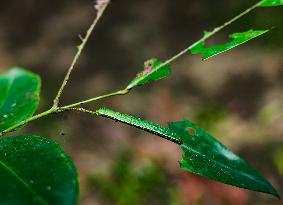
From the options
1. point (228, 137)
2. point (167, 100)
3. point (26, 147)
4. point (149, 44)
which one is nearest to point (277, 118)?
point (228, 137)

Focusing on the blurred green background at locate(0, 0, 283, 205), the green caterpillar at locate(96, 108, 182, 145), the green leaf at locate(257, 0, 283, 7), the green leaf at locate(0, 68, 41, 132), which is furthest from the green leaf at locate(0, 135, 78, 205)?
the blurred green background at locate(0, 0, 283, 205)

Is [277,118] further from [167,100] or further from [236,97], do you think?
[167,100]

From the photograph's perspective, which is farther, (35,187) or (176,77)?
(176,77)

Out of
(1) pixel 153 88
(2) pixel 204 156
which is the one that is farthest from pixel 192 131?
(1) pixel 153 88

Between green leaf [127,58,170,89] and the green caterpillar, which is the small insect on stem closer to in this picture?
green leaf [127,58,170,89]

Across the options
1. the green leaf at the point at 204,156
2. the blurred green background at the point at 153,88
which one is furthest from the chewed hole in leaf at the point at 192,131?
the blurred green background at the point at 153,88

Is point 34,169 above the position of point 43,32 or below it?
above

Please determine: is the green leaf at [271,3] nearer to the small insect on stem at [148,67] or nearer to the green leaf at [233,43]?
the green leaf at [233,43]
